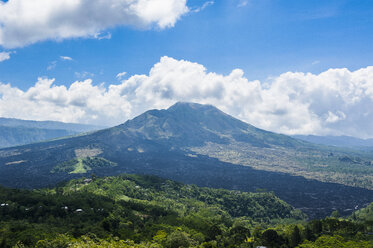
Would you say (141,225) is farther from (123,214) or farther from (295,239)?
(295,239)

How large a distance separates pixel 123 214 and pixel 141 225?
15.0 meters

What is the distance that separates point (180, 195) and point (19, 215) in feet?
388

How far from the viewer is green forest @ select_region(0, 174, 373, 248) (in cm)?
7050

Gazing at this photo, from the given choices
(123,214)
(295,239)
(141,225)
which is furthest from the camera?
(123,214)

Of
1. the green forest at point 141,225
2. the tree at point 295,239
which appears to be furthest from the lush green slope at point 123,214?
the tree at point 295,239

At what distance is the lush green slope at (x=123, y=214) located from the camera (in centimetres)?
7989

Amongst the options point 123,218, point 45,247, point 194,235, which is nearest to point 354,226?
point 194,235

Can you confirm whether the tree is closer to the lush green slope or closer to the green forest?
the green forest

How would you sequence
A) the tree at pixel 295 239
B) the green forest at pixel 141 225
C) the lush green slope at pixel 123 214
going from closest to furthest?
the green forest at pixel 141 225, the lush green slope at pixel 123 214, the tree at pixel 295 239

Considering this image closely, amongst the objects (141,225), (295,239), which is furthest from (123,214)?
(295,239)

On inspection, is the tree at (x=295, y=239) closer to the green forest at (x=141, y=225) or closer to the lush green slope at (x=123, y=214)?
the green forest at (x=141, y=225)

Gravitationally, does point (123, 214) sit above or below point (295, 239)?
below

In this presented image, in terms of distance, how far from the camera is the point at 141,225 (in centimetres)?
10556

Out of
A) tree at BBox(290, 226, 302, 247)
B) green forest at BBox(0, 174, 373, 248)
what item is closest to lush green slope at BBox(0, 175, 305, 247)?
green forest at BBox(0, 174, 373, 248)
